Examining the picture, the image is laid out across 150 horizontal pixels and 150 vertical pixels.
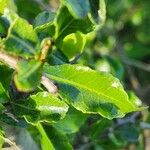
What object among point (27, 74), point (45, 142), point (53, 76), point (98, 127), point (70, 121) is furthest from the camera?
point (98, 127)

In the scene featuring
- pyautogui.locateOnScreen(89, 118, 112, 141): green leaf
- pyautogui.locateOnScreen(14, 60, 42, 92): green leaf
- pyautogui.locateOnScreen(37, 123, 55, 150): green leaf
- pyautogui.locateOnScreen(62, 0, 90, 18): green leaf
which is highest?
pyautogui.locateOnScreen(62, 0, 90, 18): green leaf

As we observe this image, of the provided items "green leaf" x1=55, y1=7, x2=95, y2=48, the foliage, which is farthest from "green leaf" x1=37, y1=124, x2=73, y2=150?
"green leaf" x1=55, y1=7, x2=95, y2=48

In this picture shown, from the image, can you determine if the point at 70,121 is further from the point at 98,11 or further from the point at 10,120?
the point at 98,11

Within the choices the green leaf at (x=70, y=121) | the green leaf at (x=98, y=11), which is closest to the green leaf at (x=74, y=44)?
the green leaf at (x=70, y=121)

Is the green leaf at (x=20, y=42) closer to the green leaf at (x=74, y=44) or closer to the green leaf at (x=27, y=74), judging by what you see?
the green leaf at (x=27, y=74)

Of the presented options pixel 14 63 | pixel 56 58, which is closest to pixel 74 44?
pixel 56 58

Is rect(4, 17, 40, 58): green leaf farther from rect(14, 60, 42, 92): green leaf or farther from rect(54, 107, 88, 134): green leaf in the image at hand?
rect(54, 107, 88, 134): green leaf

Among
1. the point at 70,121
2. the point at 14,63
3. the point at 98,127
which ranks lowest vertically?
the point at 98,127
